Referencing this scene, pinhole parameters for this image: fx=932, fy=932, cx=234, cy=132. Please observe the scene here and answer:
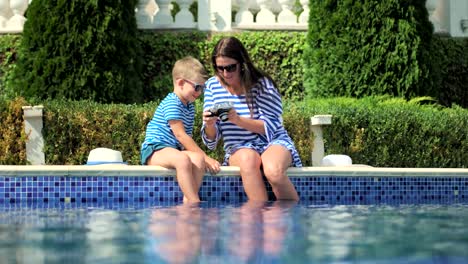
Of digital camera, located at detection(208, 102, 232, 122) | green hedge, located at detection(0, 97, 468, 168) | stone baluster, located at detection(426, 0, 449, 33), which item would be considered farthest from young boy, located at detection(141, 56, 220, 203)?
stone baluster, located at detection(426, 0, 449, 33)

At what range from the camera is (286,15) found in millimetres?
11977

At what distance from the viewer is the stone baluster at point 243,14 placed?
1192 centimetres

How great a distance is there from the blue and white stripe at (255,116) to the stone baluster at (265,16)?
5212 millimetres

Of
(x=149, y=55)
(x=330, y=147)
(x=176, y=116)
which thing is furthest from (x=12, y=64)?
(x=176, y=116)

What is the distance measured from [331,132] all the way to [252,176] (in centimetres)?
242

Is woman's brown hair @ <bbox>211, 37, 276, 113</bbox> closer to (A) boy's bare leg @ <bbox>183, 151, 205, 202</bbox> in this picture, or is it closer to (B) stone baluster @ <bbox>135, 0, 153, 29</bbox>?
(A) boy's bare leg @ <bbox>183, 151, 205, 202</bbox>

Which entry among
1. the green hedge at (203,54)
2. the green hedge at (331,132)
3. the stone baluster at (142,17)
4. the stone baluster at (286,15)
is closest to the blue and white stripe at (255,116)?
the green hedge at (331,132)

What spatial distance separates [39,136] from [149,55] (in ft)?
11.8

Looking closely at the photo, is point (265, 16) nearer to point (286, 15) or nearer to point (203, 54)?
point (286, 15)

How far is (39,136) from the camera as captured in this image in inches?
324

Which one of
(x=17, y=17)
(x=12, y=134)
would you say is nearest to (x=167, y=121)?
(x=12, y=134)

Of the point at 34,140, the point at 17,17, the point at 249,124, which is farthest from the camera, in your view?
the point at 17,17

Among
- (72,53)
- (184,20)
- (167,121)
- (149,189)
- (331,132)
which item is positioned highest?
(184,20)

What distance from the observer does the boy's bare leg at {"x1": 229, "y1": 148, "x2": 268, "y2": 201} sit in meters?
6.44
